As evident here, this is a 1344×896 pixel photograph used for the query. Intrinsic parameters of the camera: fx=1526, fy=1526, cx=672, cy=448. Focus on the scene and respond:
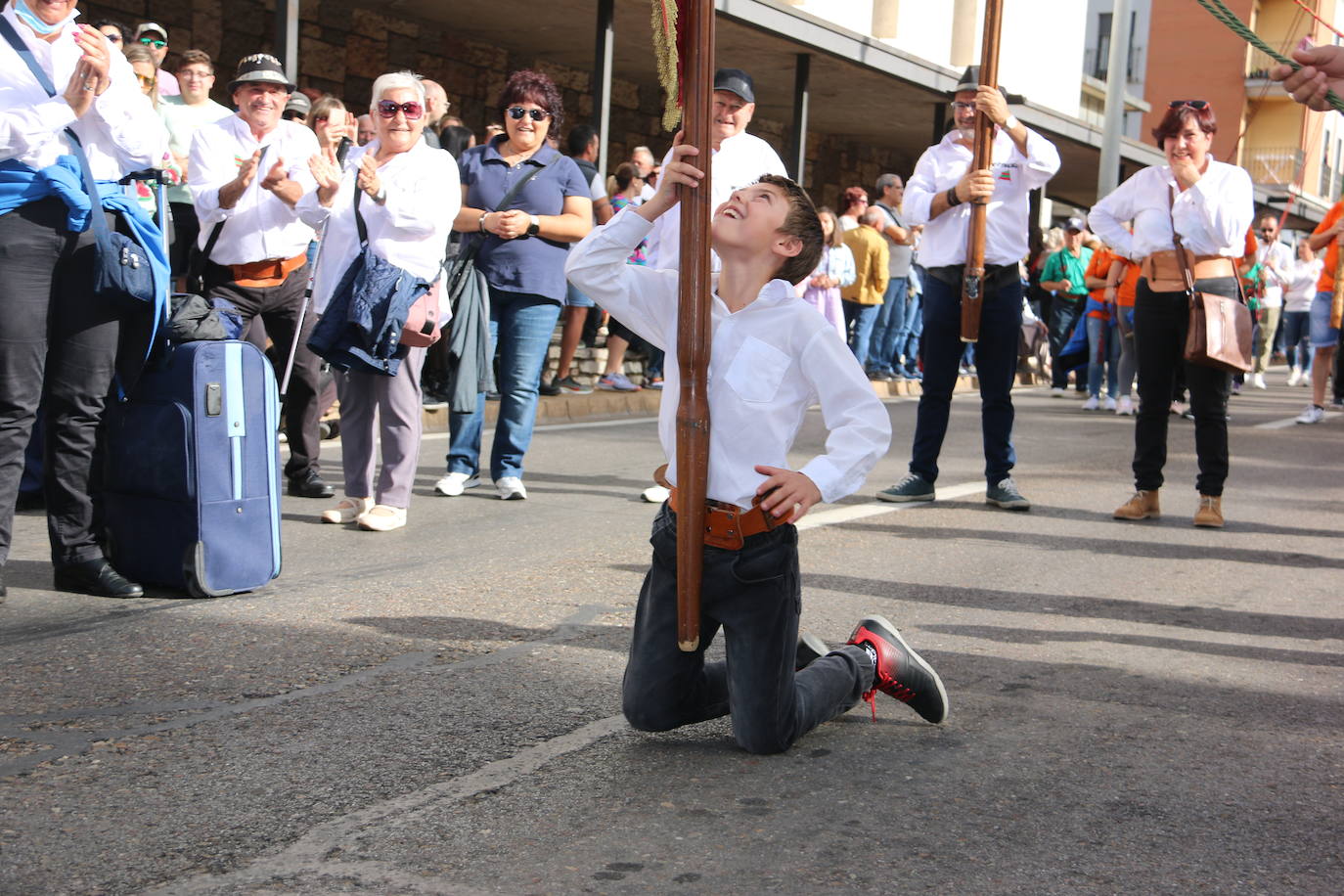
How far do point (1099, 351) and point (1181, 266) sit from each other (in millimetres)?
8081

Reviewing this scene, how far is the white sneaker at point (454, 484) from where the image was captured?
7707mm

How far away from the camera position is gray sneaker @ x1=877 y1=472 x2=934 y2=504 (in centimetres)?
815

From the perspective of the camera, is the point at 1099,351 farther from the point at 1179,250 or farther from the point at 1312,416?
the point at 1179,250

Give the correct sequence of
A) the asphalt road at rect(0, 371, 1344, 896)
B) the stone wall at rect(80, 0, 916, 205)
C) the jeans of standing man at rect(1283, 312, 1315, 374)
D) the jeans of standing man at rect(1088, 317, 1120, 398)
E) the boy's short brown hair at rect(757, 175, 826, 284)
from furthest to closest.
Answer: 1. the jeans of standing man at rect(1283, 312, 1315, 374)
2. the jeans of standing man at rect(1088, 317, 1120, 398)
3. the stone wall at rect(80, 0, 916, 205)
4. the boy's short brown hair at rect(757, 175, 826, 284)
5. the asphalt road at rect(0, 371, 1344, 896)

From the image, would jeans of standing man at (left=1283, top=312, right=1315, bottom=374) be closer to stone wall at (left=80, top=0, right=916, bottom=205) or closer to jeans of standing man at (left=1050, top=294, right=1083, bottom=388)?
jeans of standing man at (left=1050, top=294, right=1083, bottom=388)

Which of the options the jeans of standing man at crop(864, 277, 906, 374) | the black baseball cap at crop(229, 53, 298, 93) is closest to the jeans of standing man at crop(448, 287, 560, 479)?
the black baseball cap at crop(229, 53, 298, 93)

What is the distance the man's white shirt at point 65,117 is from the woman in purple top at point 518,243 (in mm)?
2470

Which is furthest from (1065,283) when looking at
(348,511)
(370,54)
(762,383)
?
(762,383)

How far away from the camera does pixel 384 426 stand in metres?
6.82

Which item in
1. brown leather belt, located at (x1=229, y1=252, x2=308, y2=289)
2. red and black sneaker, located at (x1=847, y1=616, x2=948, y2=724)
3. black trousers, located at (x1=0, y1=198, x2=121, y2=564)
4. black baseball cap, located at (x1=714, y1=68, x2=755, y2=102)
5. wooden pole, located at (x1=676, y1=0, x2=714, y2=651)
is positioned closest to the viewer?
wooden pole, located at (x1=676, y1=0, x2=714, y2=651)

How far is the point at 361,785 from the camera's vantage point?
11.0 feet

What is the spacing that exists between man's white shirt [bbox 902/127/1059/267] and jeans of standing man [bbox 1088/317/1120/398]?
24.4 feet

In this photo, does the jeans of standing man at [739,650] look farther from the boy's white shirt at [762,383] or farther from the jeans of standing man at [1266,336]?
the jeans of standing man at [1266,336]

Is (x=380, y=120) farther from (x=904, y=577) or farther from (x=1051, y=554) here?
(x=1051, y=554)
